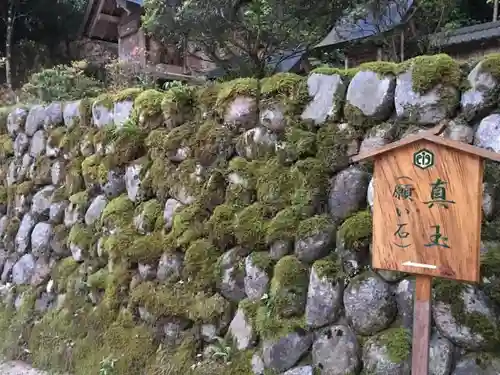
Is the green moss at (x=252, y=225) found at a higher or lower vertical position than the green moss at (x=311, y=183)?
lower

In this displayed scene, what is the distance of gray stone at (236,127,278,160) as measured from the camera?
3833 millimetres

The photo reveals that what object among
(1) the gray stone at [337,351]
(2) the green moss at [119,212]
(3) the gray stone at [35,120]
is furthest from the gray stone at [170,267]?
(3) the gray stone at [35,120]

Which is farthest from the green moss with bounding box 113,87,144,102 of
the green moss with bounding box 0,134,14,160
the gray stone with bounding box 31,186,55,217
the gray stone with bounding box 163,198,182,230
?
the green moss with bounding box 0,134,14,160

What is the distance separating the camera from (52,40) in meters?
17.4

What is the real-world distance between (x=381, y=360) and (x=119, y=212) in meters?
2.90

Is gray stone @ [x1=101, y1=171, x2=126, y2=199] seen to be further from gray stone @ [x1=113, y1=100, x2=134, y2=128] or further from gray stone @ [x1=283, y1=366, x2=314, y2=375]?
gray stone @ [x1=283, y1=366, x2=314, y2=375]

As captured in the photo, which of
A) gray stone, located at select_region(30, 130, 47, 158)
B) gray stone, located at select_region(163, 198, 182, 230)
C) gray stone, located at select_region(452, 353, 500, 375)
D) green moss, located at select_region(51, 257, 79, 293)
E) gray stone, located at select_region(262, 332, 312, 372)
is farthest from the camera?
gray stone, located at select_region(30, 130, 47, 158)

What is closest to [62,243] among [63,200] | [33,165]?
[63,200]

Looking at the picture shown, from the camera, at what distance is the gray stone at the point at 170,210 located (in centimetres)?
442

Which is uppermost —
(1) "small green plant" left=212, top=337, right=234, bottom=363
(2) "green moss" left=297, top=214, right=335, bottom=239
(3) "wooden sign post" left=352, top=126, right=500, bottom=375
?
(3) "wooden sign post" left=352, top=126, right=500, bottom=375

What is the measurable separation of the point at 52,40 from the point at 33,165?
12.9 metres

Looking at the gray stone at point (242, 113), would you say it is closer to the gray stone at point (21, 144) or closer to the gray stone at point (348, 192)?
the gray stone at point (348, 192)

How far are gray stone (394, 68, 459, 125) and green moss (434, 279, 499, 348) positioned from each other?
3.23 feet

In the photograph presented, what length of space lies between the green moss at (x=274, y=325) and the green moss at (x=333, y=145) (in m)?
1.08
